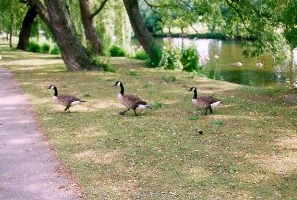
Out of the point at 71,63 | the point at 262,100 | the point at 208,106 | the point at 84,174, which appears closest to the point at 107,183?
the point at 84,174

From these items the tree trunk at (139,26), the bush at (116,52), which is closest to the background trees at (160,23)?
the tree trunk at (139,26)

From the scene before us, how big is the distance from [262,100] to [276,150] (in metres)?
5.46

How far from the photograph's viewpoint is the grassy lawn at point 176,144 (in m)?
6.96

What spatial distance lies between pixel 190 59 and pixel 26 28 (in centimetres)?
1888

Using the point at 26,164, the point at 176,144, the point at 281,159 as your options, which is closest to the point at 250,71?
the point at 176,144

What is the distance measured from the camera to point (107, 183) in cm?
718

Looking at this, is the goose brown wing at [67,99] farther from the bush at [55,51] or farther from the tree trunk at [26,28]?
the tree trunk at [26,28]

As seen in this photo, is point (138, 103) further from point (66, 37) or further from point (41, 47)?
point (41, 47)

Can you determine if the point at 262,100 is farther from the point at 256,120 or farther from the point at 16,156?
the point at 16,156

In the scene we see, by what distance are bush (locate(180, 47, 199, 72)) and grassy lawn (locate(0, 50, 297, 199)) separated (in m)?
7.69

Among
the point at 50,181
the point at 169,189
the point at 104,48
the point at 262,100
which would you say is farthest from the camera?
the point at 104,48

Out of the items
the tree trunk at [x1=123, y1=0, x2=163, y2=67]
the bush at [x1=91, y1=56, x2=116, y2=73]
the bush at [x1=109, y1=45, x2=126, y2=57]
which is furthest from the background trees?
the bush at [x1=109, y1=45, x2=126, y2=57]

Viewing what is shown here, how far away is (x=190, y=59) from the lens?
78.7 feet

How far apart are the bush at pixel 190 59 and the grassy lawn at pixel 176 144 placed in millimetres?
7687
